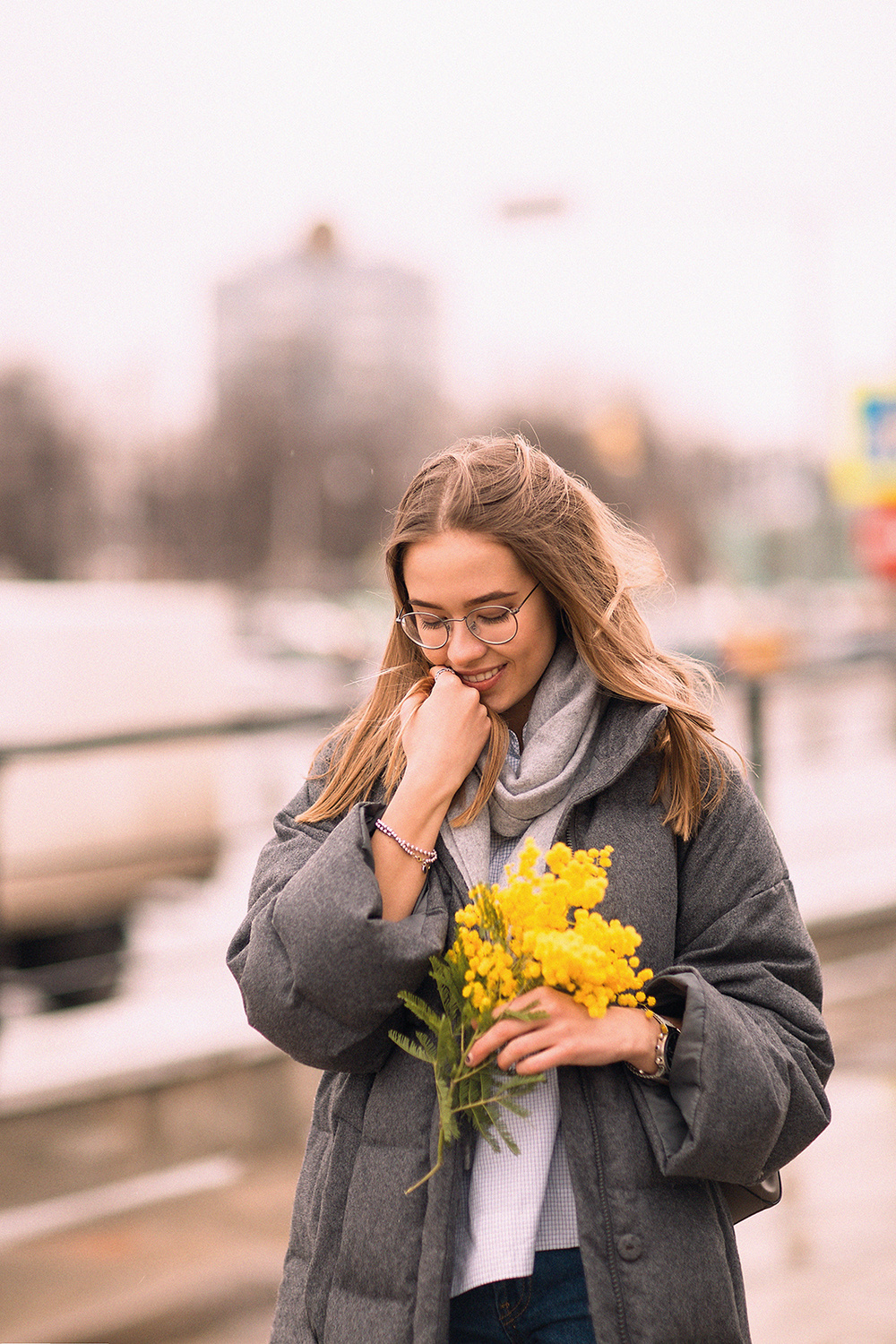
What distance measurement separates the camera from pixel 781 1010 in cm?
182

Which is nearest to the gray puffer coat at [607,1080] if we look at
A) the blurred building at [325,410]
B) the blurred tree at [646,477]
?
the blurred building at [325,410]

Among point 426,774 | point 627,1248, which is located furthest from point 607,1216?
point 426,774

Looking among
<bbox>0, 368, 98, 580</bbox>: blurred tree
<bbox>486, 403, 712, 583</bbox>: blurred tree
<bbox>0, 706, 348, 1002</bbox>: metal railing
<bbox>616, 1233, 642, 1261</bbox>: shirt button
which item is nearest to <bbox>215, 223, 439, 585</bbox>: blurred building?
<bbox>486, 403, 712, 583</bbox>: blurred tree

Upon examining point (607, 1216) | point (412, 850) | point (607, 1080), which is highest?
point (412, 850)

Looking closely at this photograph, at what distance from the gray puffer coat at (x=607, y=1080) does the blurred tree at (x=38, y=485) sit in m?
29.0

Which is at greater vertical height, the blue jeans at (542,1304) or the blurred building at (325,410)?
the blurred building at (325,410)

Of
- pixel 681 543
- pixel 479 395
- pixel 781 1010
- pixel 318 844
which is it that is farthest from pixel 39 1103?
pixel 681 543

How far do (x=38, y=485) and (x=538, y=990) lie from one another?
32527 mm

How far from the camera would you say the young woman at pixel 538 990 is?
173 centimetres

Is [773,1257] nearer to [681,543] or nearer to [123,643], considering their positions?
[123,643]

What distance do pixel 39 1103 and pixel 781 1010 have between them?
10.6ft

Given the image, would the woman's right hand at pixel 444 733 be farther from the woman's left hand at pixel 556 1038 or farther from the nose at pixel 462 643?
the woman's left hand at pixel 556 1038

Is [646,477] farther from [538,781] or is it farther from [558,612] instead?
[538,781]

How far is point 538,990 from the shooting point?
168cm
